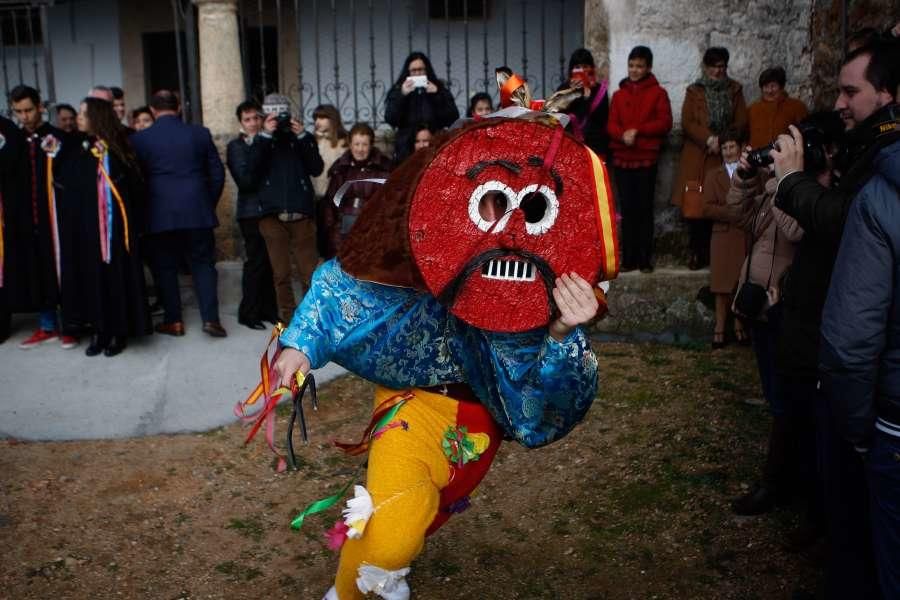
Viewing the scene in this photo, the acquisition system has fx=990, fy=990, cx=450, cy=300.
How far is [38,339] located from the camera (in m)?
7.36

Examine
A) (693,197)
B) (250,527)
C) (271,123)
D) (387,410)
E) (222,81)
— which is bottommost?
(250,527)

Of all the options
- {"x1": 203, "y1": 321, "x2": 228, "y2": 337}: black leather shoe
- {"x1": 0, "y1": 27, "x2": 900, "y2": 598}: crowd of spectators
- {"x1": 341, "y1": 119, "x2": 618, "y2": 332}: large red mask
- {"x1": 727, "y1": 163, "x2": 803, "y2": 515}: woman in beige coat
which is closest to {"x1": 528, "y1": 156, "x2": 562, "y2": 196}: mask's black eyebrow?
{"x1": 341, "y1": 119, "x2": 618, "y2": 332}: large red mask

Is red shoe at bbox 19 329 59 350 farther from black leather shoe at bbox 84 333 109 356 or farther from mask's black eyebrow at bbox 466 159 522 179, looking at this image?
mask's black eyebrow at bbox 466 159 522 179

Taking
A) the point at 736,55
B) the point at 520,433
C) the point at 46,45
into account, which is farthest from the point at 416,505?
the point at 46,45

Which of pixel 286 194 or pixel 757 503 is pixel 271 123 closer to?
pixel 286 194

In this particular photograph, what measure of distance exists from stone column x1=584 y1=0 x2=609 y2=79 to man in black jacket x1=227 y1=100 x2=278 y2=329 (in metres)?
2.65

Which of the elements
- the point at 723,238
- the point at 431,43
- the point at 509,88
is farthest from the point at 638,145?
the point at 509,88

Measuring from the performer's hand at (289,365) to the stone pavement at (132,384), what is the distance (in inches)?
128

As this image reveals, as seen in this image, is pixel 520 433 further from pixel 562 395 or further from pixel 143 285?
pixel 143 285

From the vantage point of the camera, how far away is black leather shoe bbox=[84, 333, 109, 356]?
704 cm

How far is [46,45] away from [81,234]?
218cm

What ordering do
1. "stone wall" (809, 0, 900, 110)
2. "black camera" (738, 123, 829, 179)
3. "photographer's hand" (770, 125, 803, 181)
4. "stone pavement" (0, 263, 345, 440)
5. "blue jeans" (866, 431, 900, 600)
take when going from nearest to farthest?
"blue jeans" (866, 431, 900, 600) → "photographer's hand" (770, 125, 803, 181) → "black camera" (738, 123, 829, 179) → "stone pavement" (0, 263, 345, 440) → "stone wall" (809, 0, 900, 110)

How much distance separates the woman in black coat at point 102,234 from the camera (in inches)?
272

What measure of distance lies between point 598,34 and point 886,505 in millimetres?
5625
